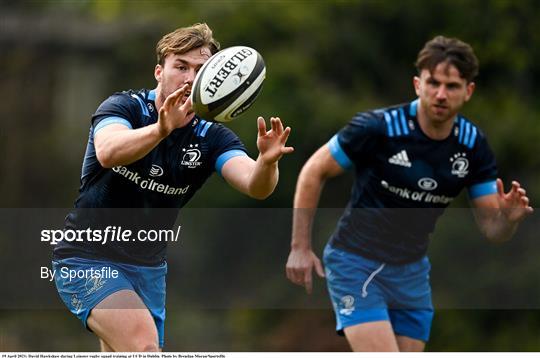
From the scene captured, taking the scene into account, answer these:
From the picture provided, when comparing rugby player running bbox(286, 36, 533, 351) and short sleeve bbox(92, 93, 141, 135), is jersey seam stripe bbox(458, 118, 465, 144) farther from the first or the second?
short sleeve bbox(92, 93, 141, 135)

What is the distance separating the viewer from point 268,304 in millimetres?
13828

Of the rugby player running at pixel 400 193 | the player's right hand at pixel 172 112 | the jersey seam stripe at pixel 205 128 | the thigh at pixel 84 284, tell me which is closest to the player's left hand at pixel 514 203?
the rugby player running at pixel 400 193

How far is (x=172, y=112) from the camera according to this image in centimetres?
552

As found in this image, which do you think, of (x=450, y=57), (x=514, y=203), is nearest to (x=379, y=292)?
(x=514, y=203)

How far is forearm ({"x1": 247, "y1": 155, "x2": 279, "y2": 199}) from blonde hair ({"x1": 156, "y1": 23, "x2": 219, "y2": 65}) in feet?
2.45

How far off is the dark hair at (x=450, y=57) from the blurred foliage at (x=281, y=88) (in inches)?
233

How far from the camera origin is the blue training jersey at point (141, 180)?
6168 mm

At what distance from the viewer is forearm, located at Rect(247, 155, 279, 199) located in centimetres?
583

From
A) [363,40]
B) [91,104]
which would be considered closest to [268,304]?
[363,40]

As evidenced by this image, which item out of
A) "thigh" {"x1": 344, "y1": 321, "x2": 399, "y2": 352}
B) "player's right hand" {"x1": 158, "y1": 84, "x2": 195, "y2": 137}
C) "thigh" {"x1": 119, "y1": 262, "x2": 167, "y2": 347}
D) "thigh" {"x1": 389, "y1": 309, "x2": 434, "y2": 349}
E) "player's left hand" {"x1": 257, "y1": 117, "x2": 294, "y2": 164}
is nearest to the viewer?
"player's right hand" {"x1": 158, "y1": 84, "x2": 195, "y2": 137}

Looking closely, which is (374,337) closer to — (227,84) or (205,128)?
(205,128)

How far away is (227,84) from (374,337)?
2.04m

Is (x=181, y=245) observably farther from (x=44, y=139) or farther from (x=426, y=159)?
(x=426, y=159)

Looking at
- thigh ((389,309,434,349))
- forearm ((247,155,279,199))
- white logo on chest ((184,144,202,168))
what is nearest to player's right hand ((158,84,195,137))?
forearm ((247,155,279,199))
